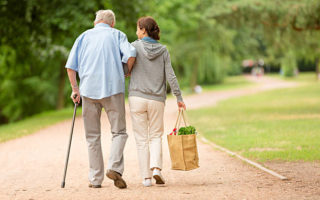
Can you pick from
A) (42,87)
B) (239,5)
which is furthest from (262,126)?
(42,87)

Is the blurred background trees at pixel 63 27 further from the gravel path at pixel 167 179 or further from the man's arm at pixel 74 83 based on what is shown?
the man's arm at pixel 74 83

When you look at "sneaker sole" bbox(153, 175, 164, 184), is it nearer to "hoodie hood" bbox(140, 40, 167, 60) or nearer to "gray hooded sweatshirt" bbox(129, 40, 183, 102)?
"gray hooded sweatshirt" bbox(129, 40, 183, 102)

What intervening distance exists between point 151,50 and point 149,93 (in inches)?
19.1

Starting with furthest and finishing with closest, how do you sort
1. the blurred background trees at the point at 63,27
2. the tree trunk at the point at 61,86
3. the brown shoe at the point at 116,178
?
1. the tree trunk at the point at 61,86
2. the blurred background trees at the point at 63,27
3. the brown shoe at the point at 116,178

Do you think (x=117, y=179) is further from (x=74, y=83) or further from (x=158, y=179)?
(x=74, y=83)

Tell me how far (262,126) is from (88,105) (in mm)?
8574

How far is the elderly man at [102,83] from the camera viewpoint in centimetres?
561

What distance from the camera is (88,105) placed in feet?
18.8

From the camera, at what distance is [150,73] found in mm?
5793

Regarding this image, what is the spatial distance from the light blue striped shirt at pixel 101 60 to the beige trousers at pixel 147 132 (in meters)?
0.28

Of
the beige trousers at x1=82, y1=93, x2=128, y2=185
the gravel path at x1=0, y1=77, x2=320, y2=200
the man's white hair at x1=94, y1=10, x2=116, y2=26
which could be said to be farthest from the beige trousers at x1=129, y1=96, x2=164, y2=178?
the man's white hair at x1=94, y1=10, x2=116, y2=26

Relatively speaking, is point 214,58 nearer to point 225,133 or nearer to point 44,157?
point 225,133

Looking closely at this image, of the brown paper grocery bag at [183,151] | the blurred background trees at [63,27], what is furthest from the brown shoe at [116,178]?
the blurred background trees at [63,27]

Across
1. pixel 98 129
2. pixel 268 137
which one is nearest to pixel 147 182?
pixel 98 129
